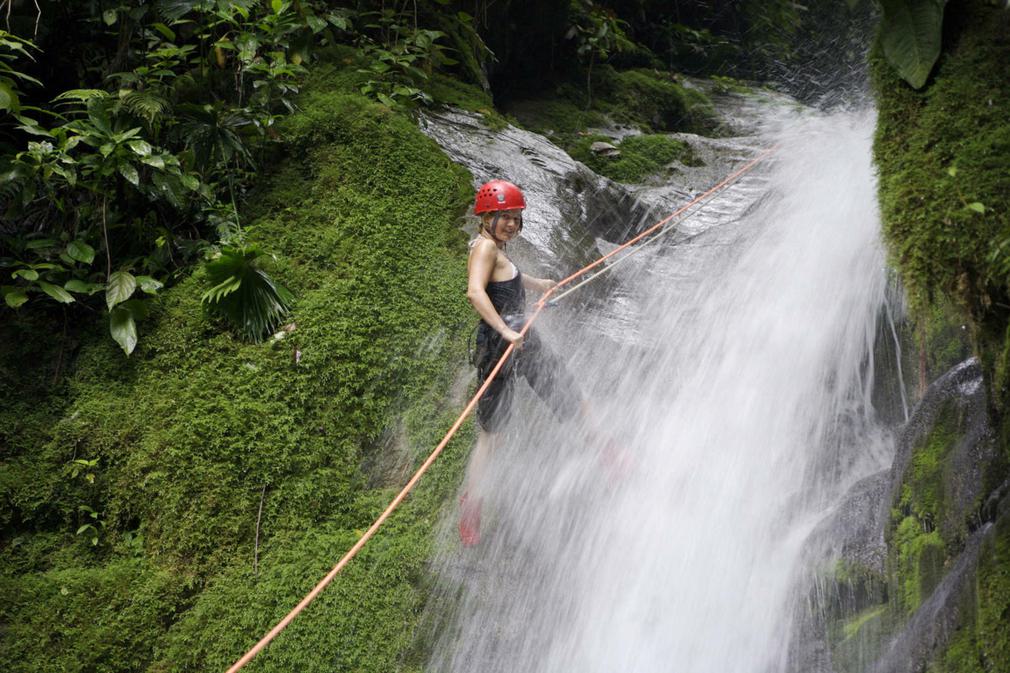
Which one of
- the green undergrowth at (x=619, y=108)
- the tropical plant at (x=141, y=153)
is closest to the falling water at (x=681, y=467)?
the tropical plant at (x=141, y=153)

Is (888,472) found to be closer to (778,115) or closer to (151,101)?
(151,101)

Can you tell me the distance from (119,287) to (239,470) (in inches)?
58.8

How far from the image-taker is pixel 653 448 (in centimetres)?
543

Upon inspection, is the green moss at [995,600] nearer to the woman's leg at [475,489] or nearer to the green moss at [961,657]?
the green moss at [961,657]

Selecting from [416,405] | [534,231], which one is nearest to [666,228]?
[534,231]

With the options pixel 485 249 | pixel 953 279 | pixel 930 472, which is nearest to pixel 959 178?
pixel 953 279

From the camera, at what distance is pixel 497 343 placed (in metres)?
4.70

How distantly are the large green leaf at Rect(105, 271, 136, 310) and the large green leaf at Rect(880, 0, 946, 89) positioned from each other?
4.46 m

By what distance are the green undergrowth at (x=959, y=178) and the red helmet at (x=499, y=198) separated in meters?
1.98

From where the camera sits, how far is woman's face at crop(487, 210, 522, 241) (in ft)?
15.4

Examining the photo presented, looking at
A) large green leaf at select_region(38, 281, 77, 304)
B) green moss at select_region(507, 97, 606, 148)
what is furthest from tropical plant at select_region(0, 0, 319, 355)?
green moss at select_region(507, 97, 606, 148)

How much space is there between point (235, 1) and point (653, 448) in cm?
455

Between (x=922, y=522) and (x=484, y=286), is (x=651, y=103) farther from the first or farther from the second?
(x=922, y=522)

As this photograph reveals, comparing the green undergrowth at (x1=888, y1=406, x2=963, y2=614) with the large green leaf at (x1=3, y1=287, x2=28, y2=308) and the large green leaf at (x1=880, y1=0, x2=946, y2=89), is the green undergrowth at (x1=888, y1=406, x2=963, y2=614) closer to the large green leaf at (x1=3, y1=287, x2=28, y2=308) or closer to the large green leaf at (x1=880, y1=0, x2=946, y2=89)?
the large green leaf at (x1=880, y1=0, x2=946, y2=89)
